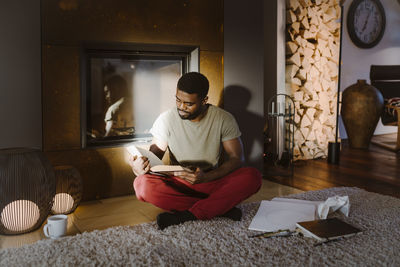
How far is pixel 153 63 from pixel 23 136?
0.98 metres

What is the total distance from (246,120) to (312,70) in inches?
52.4

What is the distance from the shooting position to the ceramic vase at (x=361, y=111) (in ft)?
14.4

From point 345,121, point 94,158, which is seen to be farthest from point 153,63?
point 345,121

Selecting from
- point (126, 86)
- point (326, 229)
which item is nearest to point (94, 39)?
point (126, 86)

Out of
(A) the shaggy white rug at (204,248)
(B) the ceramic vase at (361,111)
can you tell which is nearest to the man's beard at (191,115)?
(A) the shaggy white rug at (204,248)

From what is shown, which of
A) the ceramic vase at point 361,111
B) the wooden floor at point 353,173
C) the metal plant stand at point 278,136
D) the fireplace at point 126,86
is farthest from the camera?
the ceramic vase at point 361,111

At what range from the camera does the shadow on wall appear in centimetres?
287

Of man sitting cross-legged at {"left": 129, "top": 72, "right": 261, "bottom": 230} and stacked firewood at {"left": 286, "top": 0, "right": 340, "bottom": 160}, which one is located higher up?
stacked firewood at {"left": 286, "top": 0, "right": 340, "bottom": 160}

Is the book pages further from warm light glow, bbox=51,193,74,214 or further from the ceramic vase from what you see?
the ceramic vase

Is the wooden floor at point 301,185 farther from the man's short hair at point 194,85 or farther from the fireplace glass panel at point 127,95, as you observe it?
the man's short hair at point 194,85

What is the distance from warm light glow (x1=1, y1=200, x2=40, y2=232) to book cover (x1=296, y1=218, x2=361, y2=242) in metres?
1.28

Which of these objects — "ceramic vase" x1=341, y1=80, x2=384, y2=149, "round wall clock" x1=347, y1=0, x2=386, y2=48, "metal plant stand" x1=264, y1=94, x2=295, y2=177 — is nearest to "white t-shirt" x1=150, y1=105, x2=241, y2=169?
"metal plant stand" x1=264, y1=94, x2=295, y2=177

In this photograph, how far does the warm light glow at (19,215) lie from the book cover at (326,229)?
Result: 1284 mm

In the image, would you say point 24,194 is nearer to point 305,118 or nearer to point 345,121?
point 305,118
